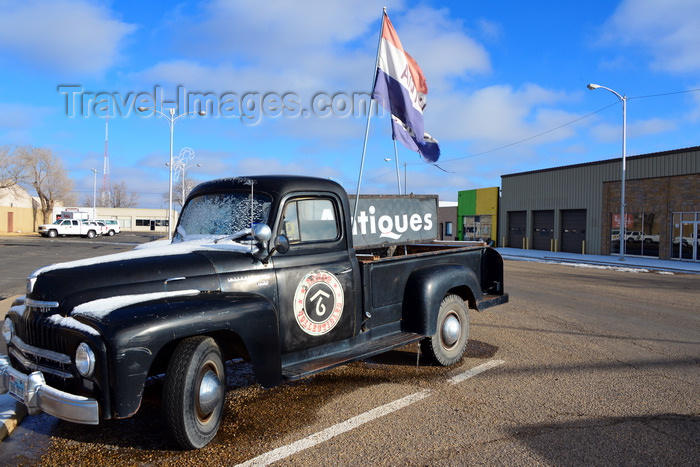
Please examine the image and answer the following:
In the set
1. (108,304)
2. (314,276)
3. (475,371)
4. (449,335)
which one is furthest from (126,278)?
(475,371)

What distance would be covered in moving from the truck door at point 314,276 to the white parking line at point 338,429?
70 centimetres

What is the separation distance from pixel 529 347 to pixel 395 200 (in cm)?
263

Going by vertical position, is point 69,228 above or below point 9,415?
above

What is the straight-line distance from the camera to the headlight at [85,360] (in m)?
3.07

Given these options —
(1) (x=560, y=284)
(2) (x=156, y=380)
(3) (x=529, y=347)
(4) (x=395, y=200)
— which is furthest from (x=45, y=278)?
(1) (x=560, y=284)

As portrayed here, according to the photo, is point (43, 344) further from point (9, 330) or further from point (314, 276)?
point (314, 276)

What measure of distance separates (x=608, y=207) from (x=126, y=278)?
95.9ft

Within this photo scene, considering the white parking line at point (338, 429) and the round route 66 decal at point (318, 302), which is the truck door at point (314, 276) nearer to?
the round route 66 decal at point (318, 302)

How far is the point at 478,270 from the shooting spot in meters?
6.46

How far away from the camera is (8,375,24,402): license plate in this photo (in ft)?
10.7

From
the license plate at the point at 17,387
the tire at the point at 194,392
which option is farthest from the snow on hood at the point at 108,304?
the license plate at the point at 17,387

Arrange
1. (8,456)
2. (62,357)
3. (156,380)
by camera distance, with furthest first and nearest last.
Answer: (156,380) → (8,456) → (62,357)

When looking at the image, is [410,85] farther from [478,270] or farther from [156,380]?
[156,380]

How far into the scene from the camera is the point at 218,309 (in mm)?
3492
